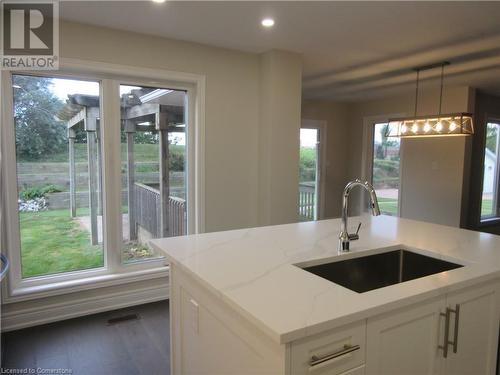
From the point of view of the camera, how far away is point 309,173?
692cm

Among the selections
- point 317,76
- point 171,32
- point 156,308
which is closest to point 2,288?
point 156,308

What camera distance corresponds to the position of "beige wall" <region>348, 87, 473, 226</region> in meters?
5.30

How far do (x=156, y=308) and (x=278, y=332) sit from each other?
2541 millimetres

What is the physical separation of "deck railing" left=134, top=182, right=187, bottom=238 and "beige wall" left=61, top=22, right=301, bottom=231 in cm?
30

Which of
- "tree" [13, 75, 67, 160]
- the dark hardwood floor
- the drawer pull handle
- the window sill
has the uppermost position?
"tree" [13, 75, 67, 160]

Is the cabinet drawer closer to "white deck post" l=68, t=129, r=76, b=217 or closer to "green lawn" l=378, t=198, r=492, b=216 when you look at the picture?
"white deck post" l=68, t=129, r=76, b=217

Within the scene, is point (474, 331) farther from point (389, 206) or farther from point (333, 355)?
point (389, 206)

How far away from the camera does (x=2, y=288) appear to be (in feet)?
9.07

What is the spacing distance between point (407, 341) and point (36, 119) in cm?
304

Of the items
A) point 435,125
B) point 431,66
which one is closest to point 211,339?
point 435,125

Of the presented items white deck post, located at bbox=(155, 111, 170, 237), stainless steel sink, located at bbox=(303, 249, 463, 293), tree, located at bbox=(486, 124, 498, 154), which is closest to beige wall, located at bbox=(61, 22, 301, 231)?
white deck post, located at bbox=(155, 111, 170, 237)

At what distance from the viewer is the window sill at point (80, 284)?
2838 millimetres

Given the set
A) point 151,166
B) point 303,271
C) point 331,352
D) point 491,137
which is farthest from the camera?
point 491,137

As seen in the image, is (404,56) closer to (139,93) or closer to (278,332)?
(139,93)
